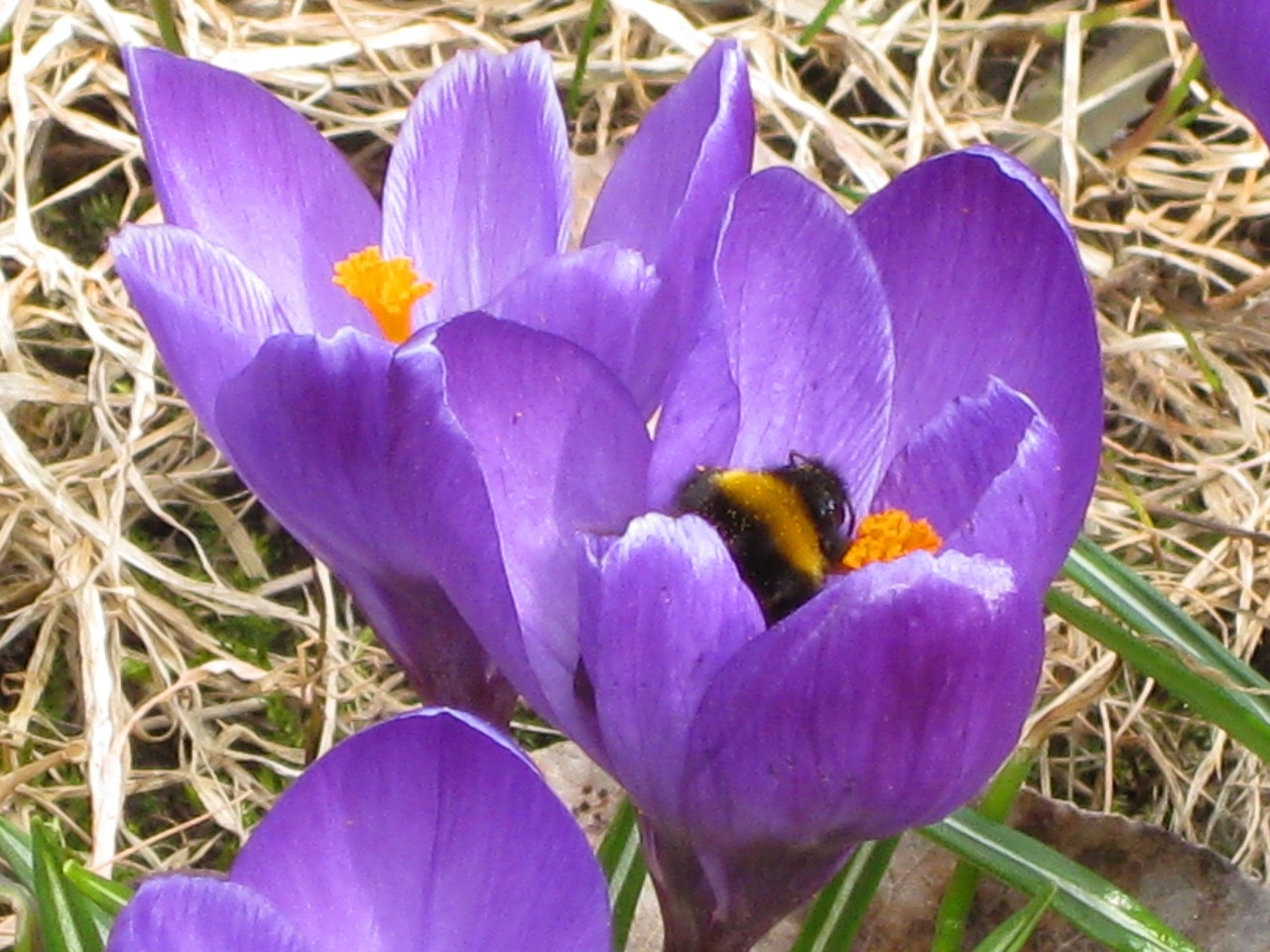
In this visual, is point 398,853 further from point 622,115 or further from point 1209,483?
point 622,115

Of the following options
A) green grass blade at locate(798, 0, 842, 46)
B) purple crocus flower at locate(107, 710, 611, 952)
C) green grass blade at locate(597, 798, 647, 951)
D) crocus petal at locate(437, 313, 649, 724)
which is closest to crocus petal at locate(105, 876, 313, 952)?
purple crocus flower at locate(107, 710, 611, 952)

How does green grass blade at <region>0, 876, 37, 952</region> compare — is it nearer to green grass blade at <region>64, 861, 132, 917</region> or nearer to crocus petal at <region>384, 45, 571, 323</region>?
green grass blade at <region>64, 861, 132, 917</region>

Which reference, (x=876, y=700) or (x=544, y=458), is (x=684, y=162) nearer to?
(x=544, y=458)

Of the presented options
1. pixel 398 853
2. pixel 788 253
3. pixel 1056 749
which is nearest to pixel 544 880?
pixel 398 853

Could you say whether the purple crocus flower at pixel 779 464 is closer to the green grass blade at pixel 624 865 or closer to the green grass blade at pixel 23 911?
the green grass blade at pixel 624 865

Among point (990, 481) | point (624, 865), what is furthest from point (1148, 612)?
point (990, 481)

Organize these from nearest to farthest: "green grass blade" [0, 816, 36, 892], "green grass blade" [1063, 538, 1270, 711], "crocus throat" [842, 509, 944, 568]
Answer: "crocus throat" [842, 509, 944, 568] → "green grass blade" [0, 816, 36, 892] → "green grass blade" [1063, 538, 1270, 711]

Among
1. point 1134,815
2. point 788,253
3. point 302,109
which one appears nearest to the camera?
point 788,253

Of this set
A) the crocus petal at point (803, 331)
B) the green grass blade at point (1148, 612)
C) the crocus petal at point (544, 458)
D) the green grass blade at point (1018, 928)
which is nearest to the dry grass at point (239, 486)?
the green grass blade at point (1148, 612)
